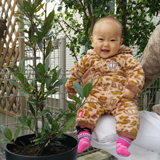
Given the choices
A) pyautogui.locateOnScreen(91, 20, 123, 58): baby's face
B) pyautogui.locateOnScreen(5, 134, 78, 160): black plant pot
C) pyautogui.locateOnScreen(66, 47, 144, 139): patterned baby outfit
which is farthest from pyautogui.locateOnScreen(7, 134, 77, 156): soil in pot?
pyautogui.locateOnScreen(91, 20, 123, 58): baby's face

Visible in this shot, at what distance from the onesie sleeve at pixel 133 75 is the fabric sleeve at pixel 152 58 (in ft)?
0.44

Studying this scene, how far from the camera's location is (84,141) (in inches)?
38.9

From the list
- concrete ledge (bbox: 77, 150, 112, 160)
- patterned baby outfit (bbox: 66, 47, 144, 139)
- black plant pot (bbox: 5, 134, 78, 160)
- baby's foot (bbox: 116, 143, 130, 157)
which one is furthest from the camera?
concrete ledge (bbox: 77, 150, 112, 160)

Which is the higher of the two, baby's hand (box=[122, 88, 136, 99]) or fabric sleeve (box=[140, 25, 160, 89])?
fabric sleeve (box=[140, 25, 160, 89])

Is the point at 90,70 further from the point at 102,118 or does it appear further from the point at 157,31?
the point at 157,31

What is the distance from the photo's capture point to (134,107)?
108 cm

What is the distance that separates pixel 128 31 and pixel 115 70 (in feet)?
4.72

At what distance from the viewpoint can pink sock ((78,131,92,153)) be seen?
0.98 metres

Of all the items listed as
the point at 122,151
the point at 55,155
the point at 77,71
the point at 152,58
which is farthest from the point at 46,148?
the point at 152,58

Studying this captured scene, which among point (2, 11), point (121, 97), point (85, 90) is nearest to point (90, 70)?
point (121, 97)

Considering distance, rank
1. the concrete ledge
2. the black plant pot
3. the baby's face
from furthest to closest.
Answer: the concrete ledge < the baby's face < the black plant pot

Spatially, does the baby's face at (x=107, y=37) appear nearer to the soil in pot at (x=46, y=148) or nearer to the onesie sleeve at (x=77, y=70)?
the onesie sleeve at (x=77, y=70)

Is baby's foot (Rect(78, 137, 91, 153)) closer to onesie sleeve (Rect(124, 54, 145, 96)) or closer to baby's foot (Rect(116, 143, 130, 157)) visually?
baby's foot (Rect(116, 143, 130, 157))

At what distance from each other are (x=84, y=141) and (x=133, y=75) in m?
0.48
